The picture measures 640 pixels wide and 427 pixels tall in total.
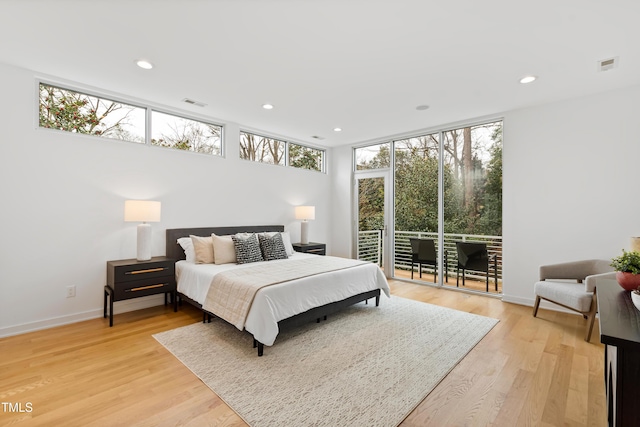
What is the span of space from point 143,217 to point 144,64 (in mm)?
1672

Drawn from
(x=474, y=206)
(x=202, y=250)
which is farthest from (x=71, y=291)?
(x=474, y=206)

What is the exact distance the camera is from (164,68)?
309 centimetres

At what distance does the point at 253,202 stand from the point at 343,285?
248cm

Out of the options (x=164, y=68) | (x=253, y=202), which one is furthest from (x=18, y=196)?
(x=253, y=202)

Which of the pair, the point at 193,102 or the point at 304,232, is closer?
the point at 193,102

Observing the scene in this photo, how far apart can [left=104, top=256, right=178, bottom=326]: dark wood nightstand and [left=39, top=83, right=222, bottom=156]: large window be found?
5.39ft

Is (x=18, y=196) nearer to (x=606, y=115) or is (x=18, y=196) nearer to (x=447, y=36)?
(x=447, y=36)

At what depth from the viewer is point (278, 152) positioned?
5797 mm

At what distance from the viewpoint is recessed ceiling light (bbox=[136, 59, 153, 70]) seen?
2.95 meters

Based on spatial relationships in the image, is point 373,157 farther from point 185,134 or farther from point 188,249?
point 188,249

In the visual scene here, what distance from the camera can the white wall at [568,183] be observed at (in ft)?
11.6

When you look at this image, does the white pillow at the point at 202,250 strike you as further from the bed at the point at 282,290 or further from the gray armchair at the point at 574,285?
the gray armchair at the point at 574,285

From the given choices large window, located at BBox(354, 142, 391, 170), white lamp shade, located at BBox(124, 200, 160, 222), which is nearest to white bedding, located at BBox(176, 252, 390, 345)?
white lamp shade, located at BBox(124, 200, 160, 222)

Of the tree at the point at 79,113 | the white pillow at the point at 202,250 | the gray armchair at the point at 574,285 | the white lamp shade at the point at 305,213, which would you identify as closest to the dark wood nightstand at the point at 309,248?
the white lamp shade at the point at 305,213
